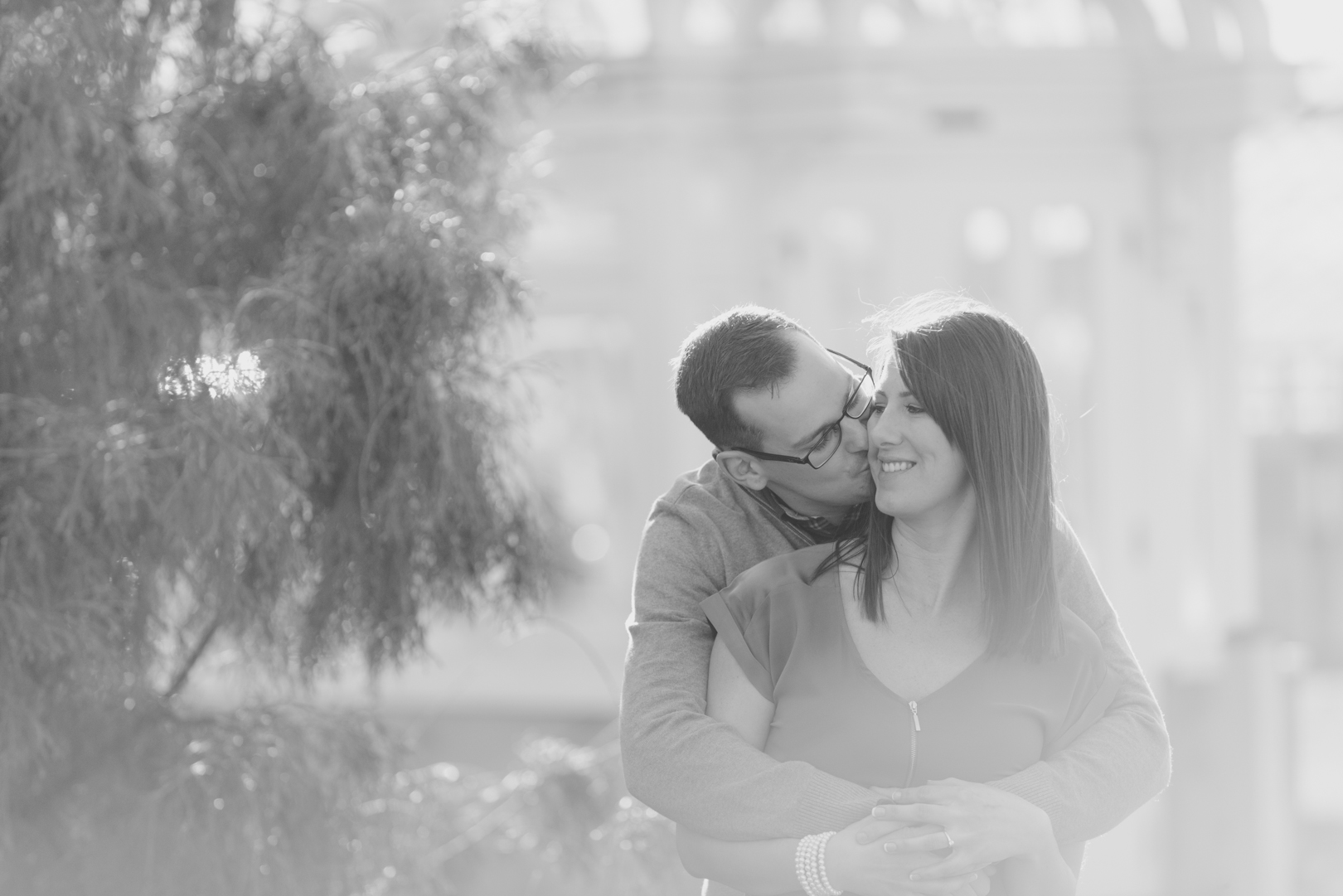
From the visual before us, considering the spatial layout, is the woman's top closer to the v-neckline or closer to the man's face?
the v-neckline

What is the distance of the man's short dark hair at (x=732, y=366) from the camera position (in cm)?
165

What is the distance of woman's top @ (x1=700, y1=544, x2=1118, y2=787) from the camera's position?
5.05 ft

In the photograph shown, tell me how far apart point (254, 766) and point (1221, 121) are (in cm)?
387

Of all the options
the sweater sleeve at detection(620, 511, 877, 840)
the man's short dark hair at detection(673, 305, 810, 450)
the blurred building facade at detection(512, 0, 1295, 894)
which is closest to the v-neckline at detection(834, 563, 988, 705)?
the sweater sleeve at detection(620, 511, 877, 840)

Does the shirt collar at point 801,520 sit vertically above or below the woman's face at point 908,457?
below

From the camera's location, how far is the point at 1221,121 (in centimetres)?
490

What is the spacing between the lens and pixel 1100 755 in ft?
5.16

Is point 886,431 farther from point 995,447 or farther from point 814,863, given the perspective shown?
point 814,863

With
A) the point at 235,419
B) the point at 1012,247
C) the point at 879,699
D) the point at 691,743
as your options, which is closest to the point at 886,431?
the point at 879,699

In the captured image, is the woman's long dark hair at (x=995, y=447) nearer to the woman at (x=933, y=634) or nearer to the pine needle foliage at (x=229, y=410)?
the woman at (x=933, y=634)

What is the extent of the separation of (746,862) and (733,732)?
13 centimetres

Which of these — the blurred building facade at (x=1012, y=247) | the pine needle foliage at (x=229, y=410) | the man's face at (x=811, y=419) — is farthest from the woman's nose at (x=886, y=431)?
the blurred building facade at (x=1012, y=247)

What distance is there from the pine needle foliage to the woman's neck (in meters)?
1.15

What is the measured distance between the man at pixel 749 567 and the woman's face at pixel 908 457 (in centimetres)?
11
